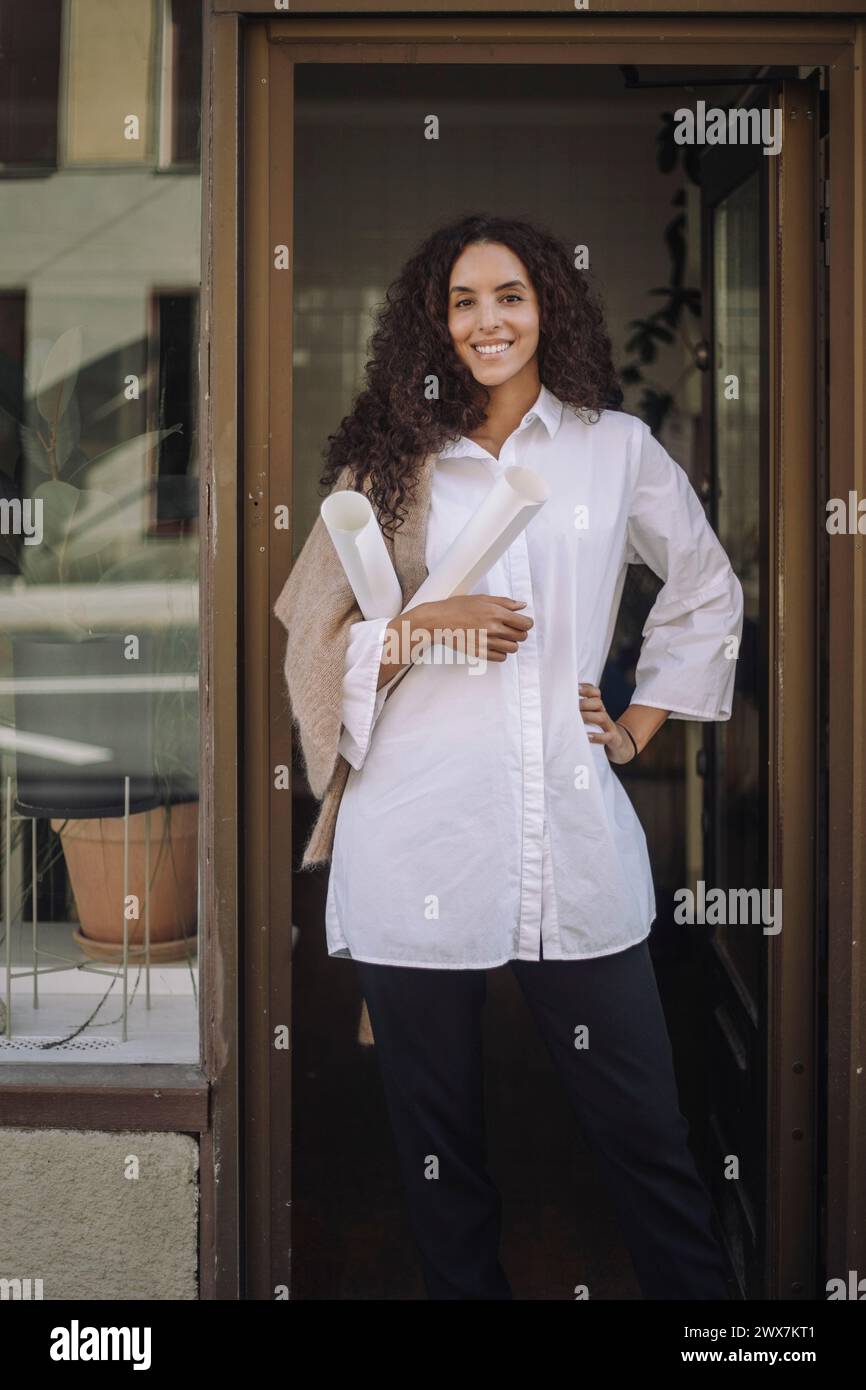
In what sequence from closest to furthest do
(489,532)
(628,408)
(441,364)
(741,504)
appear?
(489,532)
(441,364)
(741,504)
(628,408)

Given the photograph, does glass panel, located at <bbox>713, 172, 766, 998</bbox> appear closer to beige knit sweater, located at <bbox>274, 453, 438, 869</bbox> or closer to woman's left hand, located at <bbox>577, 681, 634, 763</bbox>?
woman's left hand, located at <bbox>577, 681, 634, 763</bbox>

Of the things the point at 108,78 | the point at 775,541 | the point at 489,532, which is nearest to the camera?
the point at 489,532

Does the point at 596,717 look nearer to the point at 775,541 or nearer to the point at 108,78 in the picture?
the point at 775,541

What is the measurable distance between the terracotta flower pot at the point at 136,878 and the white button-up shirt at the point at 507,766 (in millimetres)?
383

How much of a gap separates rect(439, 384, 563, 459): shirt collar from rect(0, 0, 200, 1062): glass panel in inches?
19.9

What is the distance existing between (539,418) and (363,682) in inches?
18.4

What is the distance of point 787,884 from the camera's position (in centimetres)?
212

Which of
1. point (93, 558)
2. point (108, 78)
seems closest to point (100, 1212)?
point (93, 558)

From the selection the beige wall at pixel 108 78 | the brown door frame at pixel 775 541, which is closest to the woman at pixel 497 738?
the brown door frame at pixel 775 541

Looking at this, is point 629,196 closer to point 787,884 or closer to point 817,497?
point 817,497

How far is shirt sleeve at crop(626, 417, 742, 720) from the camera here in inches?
79.7

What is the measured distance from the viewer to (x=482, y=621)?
1859 millimetres

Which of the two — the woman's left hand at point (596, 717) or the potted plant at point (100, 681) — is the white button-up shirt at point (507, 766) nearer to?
the woman's left hand at point (596, 717)

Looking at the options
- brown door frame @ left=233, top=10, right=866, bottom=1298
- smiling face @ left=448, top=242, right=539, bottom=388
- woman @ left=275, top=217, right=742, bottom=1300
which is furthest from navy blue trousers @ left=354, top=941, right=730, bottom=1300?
smiling face @ left=448, top=242, right=539, bottom=388
